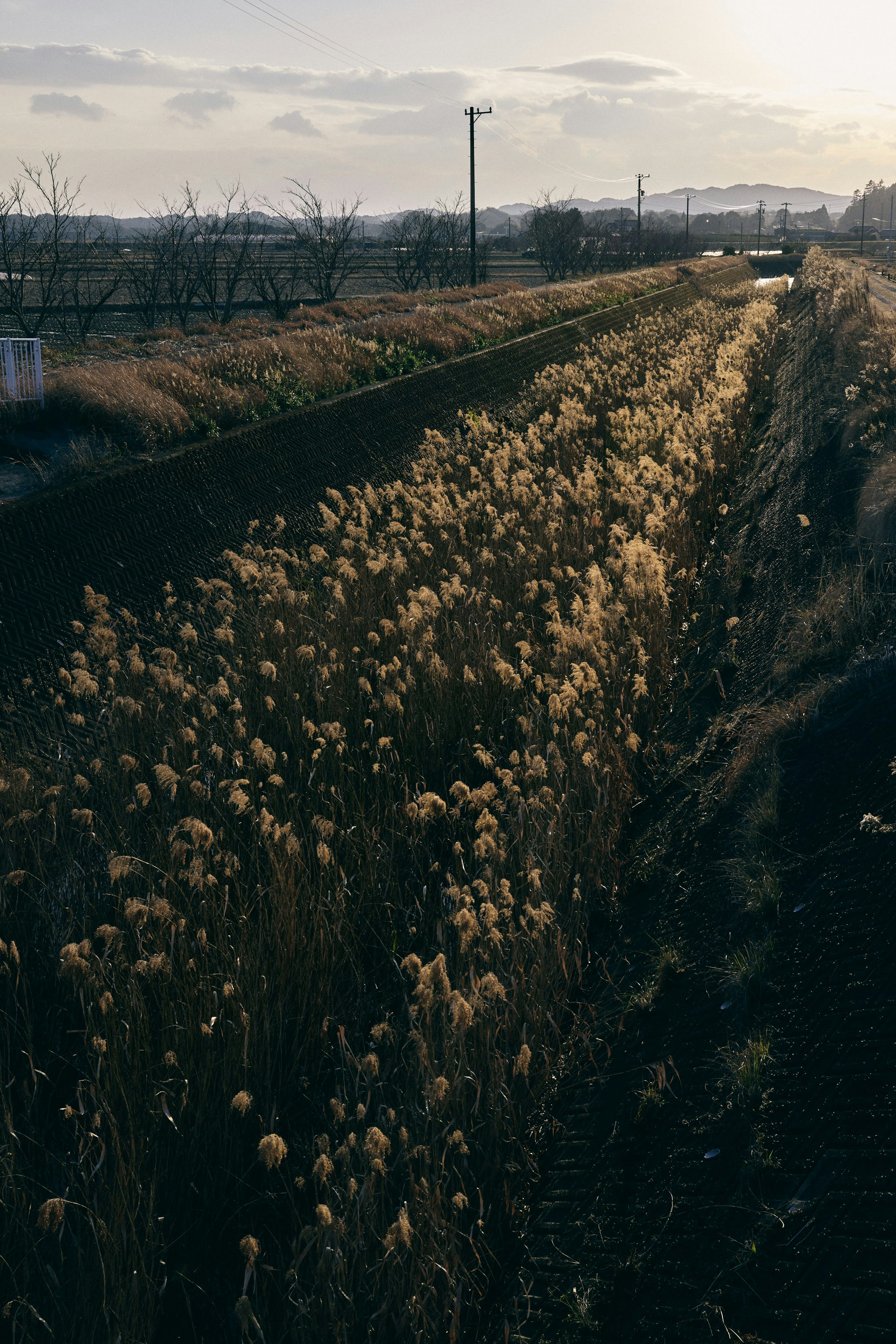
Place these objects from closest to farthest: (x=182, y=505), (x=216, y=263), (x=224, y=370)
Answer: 1. (x=182, y=505)
2. (x=224, y=370)
3. (x=216, y=263)

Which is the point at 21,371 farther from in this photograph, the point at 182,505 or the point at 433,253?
the point at 433,253

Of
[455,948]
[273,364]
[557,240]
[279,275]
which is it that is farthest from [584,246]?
[455,948]

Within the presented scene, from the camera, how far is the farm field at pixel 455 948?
11.0 feet

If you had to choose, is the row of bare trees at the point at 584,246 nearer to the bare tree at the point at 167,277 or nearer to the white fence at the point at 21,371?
the bare tree at the point at 167,277

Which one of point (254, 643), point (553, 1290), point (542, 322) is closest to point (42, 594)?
point (254, 643)

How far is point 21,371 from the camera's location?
1444 cm

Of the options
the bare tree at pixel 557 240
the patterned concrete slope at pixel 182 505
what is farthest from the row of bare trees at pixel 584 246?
the patterned concrete slope at pixel 182 505

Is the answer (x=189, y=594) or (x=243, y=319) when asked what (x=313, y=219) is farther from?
(x=189, y=594)

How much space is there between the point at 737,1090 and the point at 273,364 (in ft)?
59.7

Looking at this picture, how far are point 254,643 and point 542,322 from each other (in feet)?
95.2

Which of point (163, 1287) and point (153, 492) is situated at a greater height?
point (153, 492)

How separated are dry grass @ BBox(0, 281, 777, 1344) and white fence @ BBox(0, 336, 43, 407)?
611cm

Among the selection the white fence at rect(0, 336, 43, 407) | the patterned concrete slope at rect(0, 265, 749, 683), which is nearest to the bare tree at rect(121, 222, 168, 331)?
the patterned concrete slope at rect(0, 265, 749, 683)

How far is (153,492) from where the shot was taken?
13.1m
